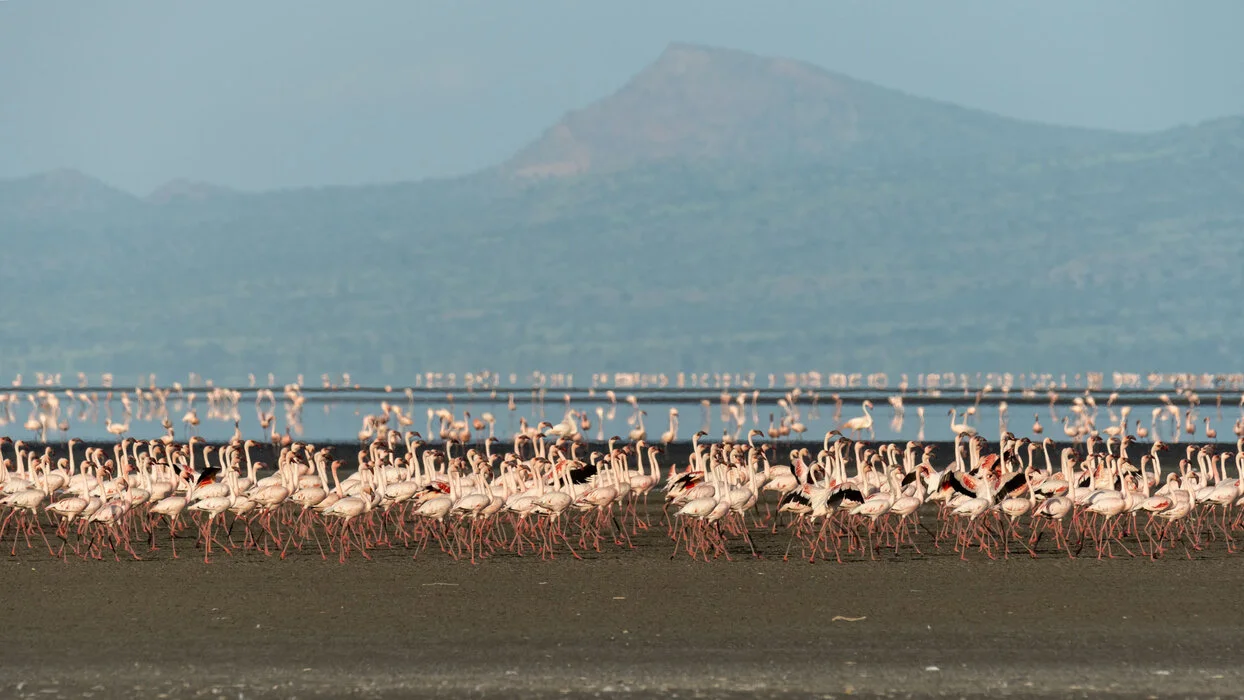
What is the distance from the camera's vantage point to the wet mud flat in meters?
17.2

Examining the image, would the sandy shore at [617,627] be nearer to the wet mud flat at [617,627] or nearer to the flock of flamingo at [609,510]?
the wet mud flat at [617,627]

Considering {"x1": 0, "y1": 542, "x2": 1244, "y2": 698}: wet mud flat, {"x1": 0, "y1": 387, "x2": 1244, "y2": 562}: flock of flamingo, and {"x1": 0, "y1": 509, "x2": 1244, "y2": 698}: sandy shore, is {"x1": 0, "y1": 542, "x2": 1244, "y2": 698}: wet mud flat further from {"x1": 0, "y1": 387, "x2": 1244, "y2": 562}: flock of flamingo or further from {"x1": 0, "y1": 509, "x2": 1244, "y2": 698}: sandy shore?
{"x1": 0, "y1": 387, "x2": 1244, "y2": 562}: flock of flamingo

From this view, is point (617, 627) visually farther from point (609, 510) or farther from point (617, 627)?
point (609, 510)

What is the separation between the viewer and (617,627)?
813 inches

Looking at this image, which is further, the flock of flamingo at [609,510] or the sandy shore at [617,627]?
the flock of flamingo at [609,510]

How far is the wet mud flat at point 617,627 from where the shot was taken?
17.2 metres

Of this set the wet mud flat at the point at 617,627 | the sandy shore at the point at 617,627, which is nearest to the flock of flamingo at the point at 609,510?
the sandy shore at the point at 617,627

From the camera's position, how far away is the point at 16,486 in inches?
1237

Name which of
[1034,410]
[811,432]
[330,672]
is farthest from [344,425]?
[330,672]

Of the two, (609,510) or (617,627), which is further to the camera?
(609,510)

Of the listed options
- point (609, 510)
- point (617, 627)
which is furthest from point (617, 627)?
point (609, 510)

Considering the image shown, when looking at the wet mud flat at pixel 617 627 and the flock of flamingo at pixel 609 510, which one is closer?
the wet mud flat at pixel 617 627

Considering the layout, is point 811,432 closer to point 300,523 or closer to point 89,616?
point 300,523

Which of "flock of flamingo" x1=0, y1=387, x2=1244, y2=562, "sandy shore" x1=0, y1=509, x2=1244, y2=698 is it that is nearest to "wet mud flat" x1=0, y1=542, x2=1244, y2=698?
"sandy shore" x1=0, y1=509, x2=1244, y2=698
